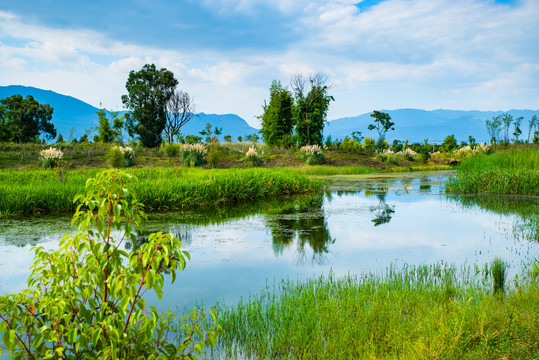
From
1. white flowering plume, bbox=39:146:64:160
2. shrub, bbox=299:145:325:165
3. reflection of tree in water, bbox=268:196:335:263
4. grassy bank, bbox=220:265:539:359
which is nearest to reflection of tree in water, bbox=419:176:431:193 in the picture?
reflection of tree in water, bbox=268:196:335:263

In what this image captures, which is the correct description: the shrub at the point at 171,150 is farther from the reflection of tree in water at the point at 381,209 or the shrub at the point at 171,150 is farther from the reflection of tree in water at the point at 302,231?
the reflection of tree in water at the point at 302,231

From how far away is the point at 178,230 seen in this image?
22.3 feet

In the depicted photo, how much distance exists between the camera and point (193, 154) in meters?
19.7

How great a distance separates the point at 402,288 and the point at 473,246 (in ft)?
8.68

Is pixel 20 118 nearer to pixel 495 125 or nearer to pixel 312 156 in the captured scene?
pixel 312 156

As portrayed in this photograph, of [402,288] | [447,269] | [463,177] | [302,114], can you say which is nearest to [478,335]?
[402,288]

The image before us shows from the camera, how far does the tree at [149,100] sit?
36.9m

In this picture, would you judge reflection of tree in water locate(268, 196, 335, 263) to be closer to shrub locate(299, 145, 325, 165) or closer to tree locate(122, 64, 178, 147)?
shrub locate(299, 145, 325, 165)

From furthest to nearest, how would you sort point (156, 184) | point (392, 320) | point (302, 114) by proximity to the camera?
point (302, 114)
point (156, 184)
point (392, 320)

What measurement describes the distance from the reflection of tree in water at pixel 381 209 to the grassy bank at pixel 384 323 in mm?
4246

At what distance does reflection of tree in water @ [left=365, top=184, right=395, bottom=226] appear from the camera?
8078mm

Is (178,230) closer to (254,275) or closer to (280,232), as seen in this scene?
(280,232)

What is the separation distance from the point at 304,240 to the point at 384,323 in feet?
10.8

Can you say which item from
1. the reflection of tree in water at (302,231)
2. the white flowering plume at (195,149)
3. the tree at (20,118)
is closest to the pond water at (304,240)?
the reflection of tree in water at (302,231)
